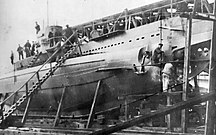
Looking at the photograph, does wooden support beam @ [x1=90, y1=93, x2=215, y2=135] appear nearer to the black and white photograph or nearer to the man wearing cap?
the black and white photograph

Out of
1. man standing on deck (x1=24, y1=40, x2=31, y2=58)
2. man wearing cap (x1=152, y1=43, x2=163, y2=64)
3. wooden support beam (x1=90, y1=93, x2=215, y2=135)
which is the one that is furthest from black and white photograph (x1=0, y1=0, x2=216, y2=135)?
man standing on deck (x1=24, y1=40, x2=31, y2=58)

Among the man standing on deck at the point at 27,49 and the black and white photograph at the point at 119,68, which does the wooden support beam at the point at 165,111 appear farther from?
the man standing on deck at the point at 27,49

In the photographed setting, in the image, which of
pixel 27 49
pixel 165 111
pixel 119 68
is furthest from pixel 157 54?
pixel 27 49

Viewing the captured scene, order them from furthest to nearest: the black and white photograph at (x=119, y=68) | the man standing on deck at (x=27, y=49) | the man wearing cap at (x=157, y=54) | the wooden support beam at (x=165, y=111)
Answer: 1. the man standing on deck at (x=27, y=49)
2. the man wearing cap at (x=157, y=54)
3. the black and white photograph at (x=119, y=68)
4. the wooden support beam at (x=165, y=111)

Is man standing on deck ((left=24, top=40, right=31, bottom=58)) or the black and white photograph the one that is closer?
the black and white photograph

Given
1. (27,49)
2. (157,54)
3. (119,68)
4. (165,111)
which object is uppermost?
(27,49)

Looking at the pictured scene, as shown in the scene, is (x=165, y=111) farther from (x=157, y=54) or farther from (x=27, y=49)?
(x=27, y=49)

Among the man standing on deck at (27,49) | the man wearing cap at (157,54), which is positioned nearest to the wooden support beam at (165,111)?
the man wearing cap at (157,54)

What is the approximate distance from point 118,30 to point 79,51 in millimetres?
3232

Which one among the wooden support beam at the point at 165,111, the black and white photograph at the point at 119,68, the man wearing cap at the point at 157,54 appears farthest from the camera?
the man wearing cap at the point at 157,54

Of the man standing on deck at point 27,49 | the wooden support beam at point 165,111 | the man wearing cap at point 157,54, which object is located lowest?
the wooden support beam at point 165,111

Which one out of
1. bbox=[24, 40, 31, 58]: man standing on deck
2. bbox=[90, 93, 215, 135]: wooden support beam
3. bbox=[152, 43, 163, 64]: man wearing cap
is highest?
bbox=[24, 40, 31, 58]: man standing on deck

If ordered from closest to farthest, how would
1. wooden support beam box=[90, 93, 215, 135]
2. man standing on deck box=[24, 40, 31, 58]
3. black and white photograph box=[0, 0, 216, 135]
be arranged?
1. wooden support beam box=[90, 93, 215, 135]
2. black and white photograph box=[0, 0, 216, 135]
3. man standing on deck box=[24, 40, 31, 58]

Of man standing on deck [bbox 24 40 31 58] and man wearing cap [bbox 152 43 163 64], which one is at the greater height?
man standing on deck [bbox 24 40 31 58]
